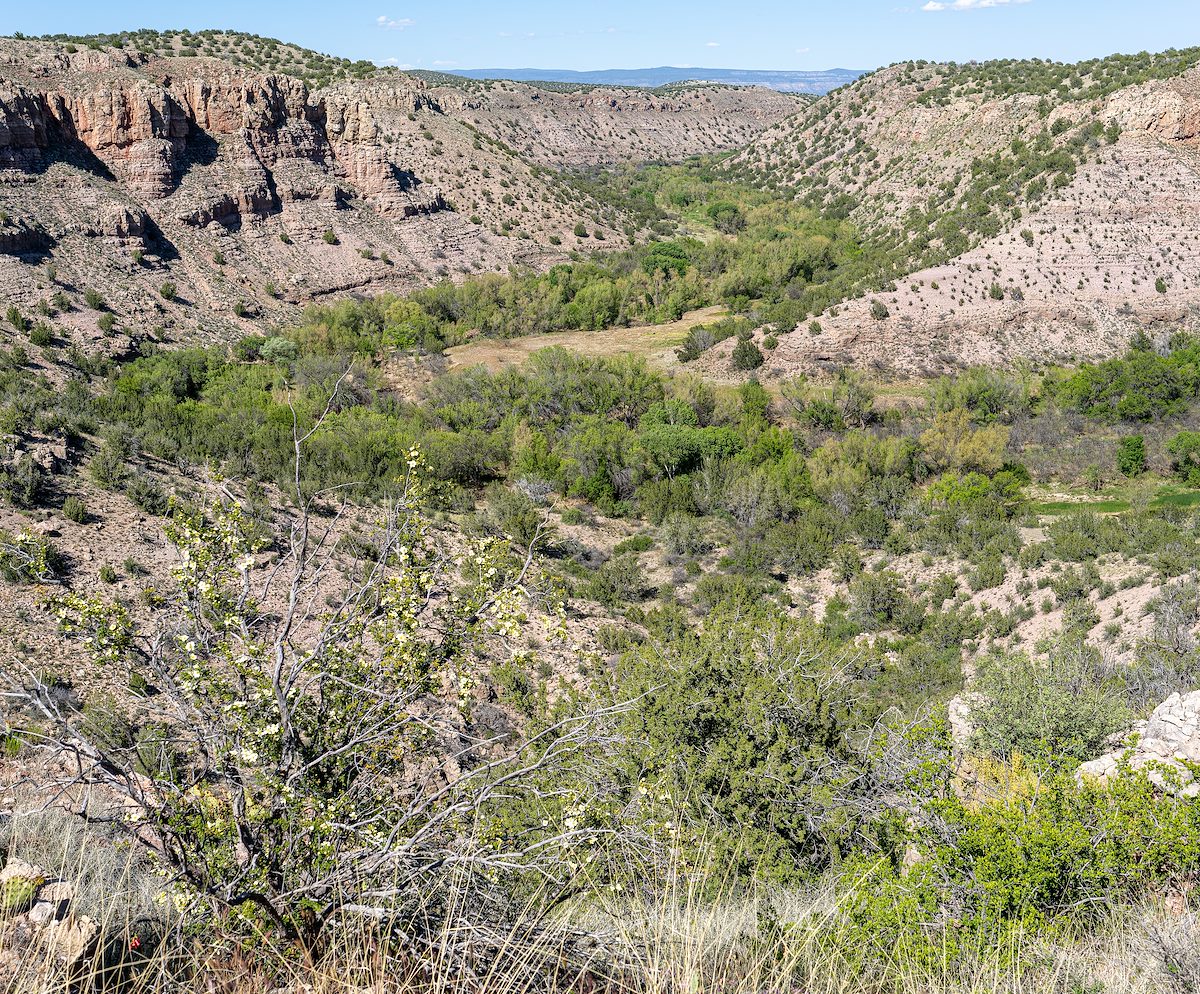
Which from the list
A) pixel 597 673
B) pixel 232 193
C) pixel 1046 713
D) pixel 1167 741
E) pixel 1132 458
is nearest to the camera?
pixel 1167 741

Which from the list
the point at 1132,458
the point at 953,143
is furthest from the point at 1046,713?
the point at 953,143

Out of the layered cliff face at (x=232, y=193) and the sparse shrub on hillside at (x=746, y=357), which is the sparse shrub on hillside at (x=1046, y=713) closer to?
the sparse shrub on hillside at (x=746, y=357)

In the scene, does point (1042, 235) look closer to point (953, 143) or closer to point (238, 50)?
point (953, 143)

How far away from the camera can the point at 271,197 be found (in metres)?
41.8

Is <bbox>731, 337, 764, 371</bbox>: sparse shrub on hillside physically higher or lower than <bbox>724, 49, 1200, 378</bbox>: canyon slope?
lower

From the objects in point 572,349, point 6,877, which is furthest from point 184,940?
point 572,349

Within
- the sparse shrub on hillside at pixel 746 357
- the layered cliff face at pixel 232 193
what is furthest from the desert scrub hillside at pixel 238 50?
the sparse shrub on hillside at pixel 746 357

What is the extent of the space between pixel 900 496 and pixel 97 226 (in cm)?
3384

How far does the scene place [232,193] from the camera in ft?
132

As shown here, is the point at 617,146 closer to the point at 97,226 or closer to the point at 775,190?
the point at 775,190

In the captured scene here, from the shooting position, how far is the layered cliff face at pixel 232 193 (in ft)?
112

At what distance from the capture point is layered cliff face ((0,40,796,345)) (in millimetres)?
34094

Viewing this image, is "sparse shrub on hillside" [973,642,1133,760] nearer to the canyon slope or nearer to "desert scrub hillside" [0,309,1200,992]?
"desert scrub hillside" [0,309,1200,992]

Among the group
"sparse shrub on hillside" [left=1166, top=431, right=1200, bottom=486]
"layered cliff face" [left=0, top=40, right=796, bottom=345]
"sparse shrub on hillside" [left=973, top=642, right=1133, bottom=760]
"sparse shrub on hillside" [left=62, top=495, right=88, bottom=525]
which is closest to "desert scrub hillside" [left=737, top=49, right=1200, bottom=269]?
"sparse shrub on hillside" [left=1166, top=431, right=1200, bottom=486]
